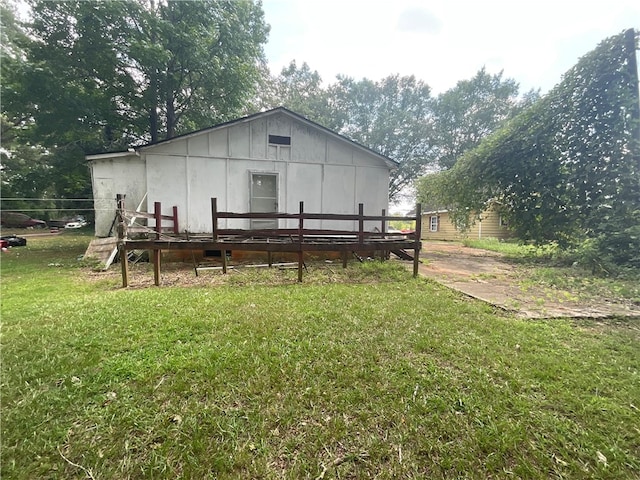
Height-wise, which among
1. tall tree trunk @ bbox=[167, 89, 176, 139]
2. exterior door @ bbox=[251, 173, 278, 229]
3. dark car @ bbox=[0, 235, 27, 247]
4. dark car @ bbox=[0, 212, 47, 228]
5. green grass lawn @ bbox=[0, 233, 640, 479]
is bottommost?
green grass lawn @ bbox=[0, 233, 640, 479]

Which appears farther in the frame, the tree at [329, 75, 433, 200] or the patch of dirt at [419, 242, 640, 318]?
the tree at [329, 75, 433, 200]

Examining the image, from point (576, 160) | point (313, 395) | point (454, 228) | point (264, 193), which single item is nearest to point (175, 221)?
point (264, 193)

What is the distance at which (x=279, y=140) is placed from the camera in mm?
8195

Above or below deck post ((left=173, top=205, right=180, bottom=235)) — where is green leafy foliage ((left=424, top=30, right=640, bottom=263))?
above

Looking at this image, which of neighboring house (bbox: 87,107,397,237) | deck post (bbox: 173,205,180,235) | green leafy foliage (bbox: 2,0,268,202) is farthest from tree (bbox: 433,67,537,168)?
deck post (bbox: 173,205,180,235)

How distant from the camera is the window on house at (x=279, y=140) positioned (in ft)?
26.7

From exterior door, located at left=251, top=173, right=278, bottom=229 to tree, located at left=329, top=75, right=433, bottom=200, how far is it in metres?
18.3

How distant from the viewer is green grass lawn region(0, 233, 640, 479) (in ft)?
5.15

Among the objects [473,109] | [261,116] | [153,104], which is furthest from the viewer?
[473,109]

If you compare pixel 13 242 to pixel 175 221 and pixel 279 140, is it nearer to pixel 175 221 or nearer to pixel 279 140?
pixel 175 221

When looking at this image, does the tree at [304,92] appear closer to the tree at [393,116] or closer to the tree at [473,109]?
the tree at [393,116]

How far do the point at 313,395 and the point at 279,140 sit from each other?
7415mm

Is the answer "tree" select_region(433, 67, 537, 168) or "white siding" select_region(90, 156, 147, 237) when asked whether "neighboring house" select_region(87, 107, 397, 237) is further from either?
"tree" select_region(433, 67, 537, 168)

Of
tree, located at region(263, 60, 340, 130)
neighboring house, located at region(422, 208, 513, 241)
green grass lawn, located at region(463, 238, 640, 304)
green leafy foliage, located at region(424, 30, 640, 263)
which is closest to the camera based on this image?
green grass lawn, located at region(463, 238, 640, 304)
